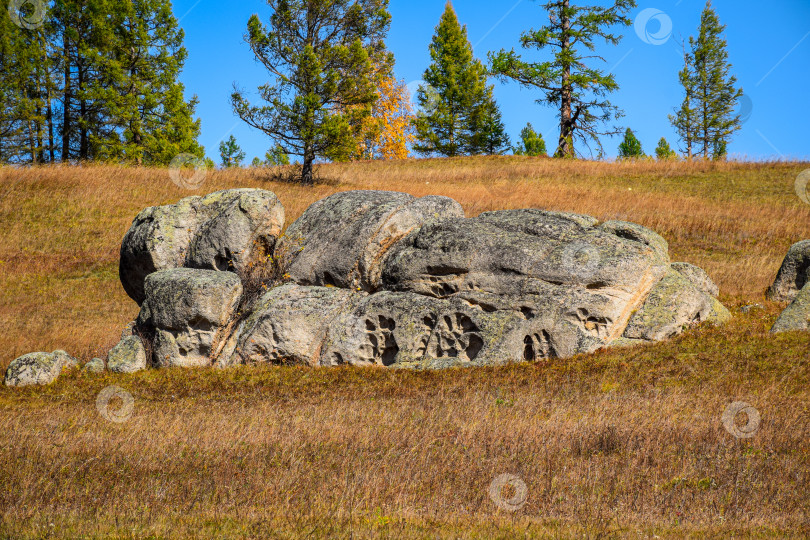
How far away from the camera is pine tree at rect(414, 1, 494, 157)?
2290 inches

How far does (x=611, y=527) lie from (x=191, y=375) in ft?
34.7

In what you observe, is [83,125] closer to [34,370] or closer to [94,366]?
[94,366]

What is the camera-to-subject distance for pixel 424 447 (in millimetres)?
9422

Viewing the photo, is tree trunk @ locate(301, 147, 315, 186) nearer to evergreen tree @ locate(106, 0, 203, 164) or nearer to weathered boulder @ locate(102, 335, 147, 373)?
evergreen tree @ locate(106, 0, 203, 164)

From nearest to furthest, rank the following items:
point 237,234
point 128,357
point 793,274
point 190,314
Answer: point 190,314 < point 128,357 < point 237,234 < point 793,274

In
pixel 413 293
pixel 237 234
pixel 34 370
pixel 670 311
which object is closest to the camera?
pixel 34 370

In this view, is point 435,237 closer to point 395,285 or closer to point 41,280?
point 395,285

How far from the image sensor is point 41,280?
25.9 m

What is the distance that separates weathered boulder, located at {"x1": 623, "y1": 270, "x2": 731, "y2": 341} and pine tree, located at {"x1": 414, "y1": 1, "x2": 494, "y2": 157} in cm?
4424

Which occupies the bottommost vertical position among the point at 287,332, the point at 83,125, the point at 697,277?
the point at 287,332

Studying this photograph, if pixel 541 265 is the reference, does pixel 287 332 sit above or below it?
below

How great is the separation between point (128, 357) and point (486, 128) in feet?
157

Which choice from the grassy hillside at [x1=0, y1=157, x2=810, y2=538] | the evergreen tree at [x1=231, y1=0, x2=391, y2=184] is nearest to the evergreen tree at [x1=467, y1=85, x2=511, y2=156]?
the evergreen tree at [x1=231, y1=0, x2=391, y2=184]

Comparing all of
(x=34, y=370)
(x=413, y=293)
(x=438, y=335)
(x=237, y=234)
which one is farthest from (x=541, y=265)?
(x=34, y=370)
